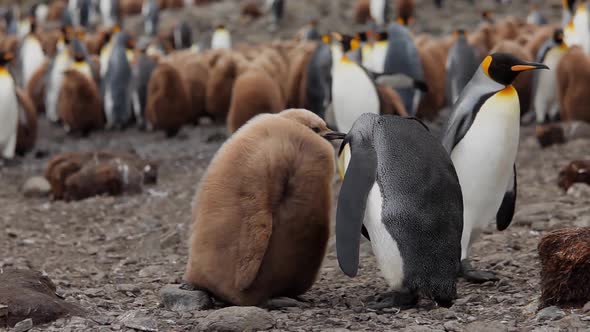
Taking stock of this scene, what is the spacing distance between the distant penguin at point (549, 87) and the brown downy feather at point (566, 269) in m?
7.05

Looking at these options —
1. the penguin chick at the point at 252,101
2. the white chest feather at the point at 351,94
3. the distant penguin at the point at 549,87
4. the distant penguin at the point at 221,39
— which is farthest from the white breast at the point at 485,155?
the distant penguin at the point at 221,39

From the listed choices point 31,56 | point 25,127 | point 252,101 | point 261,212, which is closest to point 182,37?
point 31,56

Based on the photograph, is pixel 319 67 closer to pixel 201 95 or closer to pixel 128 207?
pixel 201 95

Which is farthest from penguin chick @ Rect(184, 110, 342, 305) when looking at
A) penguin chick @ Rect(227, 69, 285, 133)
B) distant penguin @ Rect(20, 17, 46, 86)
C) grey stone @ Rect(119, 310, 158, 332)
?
distant penguin @ Rect(20, 17, 46, 86)

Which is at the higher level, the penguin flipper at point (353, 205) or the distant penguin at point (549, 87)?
the penguin flipper at point (353, 205)

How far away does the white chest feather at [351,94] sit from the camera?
8.48 m

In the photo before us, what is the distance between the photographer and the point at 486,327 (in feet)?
11.3

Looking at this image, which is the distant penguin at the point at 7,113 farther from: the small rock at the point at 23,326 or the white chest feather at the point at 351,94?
the small rock at the point at 23,326

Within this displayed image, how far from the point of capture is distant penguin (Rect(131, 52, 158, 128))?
13500mm

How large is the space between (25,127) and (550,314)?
8740 millimetres

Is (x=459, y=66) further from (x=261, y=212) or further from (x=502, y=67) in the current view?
(x=261, y=212)

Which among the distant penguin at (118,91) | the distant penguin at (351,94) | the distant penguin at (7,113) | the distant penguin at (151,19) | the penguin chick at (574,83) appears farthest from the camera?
the distant penguin at (151,19)

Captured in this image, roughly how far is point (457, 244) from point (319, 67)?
24.2 ft

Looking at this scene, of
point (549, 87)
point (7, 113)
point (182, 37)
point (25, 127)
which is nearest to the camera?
point (7, 113)
